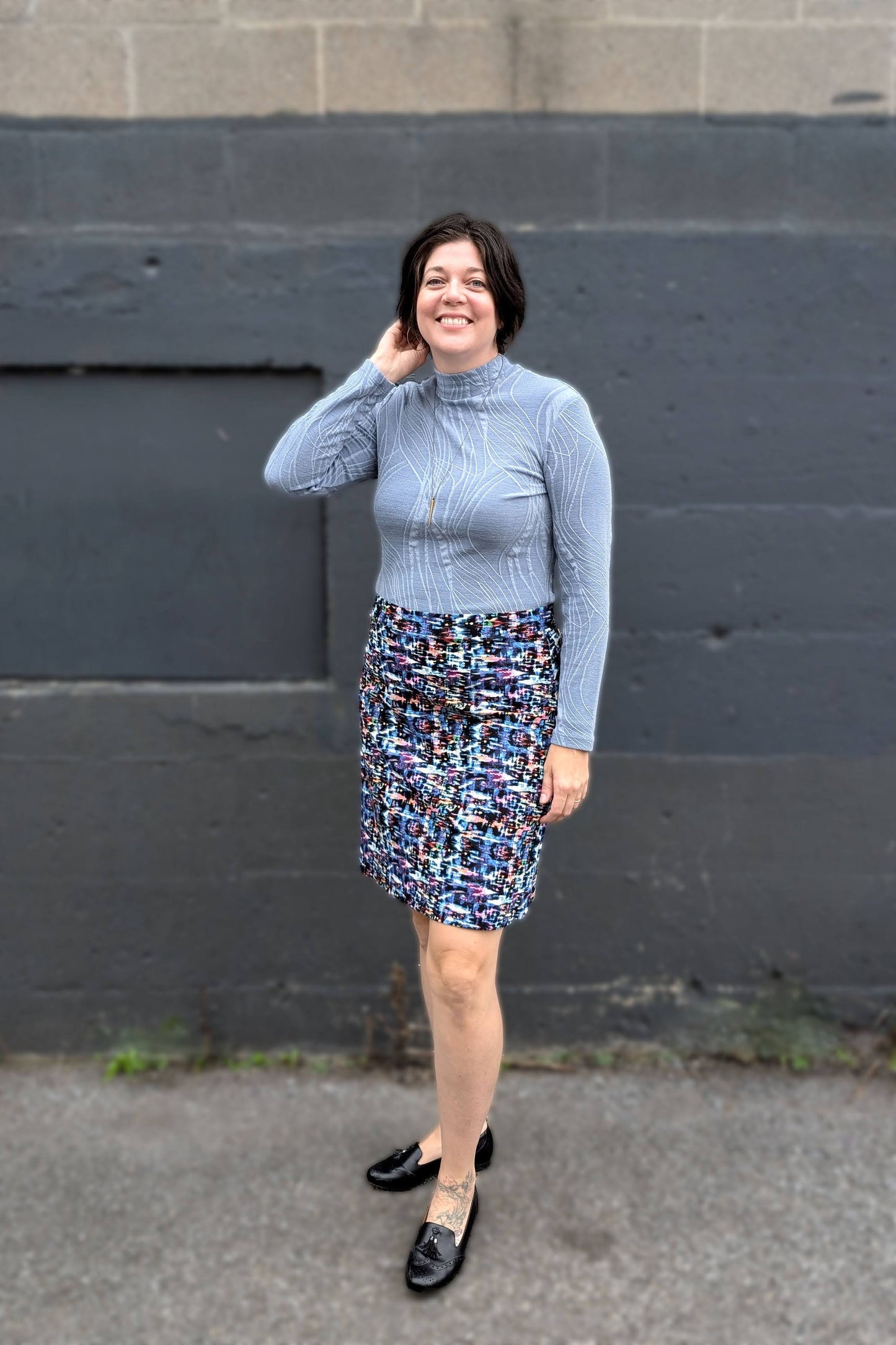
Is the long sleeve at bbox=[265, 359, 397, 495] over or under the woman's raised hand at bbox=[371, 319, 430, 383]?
under

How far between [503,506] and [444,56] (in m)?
1.36

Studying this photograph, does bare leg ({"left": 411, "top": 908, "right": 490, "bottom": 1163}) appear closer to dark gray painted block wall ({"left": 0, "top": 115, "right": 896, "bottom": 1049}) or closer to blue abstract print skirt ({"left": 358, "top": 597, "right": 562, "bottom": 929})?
blue abstract print skirt ({"left": 358, "top": 597, "right": 562, "bottom": 929})

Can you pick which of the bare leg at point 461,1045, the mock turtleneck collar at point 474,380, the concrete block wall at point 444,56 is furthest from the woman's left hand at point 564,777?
the concrete block wall at point 444,56

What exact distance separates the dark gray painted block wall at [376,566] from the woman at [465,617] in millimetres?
703

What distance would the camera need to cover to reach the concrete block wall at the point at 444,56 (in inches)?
111

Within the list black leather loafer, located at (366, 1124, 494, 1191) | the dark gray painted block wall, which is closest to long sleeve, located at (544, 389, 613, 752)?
the dark gray painted block wall

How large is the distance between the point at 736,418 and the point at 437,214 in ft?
2.96

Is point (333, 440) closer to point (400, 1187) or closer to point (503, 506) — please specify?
point (503, 506)

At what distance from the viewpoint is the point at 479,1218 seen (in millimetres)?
2604

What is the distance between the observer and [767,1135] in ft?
9.59

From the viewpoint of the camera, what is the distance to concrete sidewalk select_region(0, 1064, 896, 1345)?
2.32 meters

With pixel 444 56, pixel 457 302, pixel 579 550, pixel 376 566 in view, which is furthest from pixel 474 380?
pixel 444 56

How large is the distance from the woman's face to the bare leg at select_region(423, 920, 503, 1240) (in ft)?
3.69

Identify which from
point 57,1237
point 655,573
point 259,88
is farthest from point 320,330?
point 57,1237
